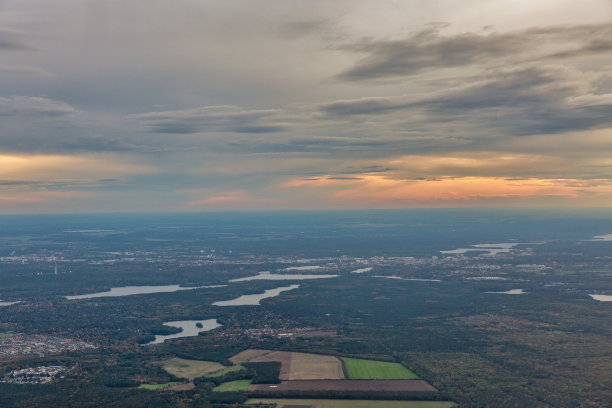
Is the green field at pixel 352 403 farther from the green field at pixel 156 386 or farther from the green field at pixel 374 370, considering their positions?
the green field at pixel 156 386

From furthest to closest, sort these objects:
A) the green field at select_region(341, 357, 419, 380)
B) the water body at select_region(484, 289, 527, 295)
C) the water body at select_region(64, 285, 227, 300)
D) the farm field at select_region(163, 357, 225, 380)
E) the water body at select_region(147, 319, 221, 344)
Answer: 1. the water body at select_region(64, 285, 227, 300)
2. the water body at select_region(484, 289, 527, 295)
3. the water body at select_region(147, 319, 221, 344)
4. the farm field at select_region(163, 357, 225, 380)
5. the green field at select_region(341, 357, 419, 380)

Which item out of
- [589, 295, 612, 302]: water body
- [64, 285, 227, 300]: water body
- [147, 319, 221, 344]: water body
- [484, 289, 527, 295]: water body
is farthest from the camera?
[64, 285, 227, 300]: water body

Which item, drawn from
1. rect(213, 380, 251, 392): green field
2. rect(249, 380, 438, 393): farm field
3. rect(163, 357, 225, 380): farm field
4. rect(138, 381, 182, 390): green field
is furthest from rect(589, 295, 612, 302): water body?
rect(138, 381, 182, 390): green field

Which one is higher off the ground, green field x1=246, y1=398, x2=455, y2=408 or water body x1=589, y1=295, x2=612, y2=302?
water body x1=589, y1=295, x2=612, y2=302

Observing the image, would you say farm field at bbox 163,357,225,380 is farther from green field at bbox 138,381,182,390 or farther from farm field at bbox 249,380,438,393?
farm field at bbox 249,380,438,393

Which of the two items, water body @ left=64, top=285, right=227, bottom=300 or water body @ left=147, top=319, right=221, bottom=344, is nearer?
water body @ left=147, top=319, right=221, bottom=344

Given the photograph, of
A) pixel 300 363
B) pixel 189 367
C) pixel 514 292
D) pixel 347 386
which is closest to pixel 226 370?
pixel 189 367

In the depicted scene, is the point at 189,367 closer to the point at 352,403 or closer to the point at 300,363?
the point at 300,363
